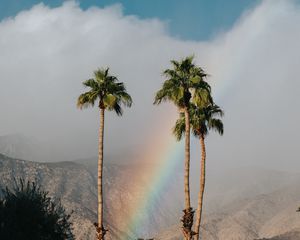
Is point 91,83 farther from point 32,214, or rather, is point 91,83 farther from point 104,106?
point 32,214

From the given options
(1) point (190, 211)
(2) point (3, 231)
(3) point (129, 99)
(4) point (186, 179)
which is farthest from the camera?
(2) point (3, 231)

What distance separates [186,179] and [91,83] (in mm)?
9764

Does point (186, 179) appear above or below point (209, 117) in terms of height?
below

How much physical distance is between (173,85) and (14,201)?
16.8 m

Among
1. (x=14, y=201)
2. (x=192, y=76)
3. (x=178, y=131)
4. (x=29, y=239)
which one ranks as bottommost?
(x=29, y=239)

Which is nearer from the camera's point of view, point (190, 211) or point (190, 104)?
point (190, 211)

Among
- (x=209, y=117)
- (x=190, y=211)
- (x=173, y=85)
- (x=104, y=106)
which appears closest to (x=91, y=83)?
(x=104, y=106)

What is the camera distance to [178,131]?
40.2 meters

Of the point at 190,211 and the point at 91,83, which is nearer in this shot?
the point at 190,211

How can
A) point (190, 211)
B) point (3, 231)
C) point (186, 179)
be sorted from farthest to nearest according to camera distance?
point (3, 231), point (186, 179), point (190, 211)

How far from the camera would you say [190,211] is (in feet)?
107

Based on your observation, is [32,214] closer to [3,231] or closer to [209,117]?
[3,231]

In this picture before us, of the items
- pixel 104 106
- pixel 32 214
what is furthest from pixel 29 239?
pixel 104 106

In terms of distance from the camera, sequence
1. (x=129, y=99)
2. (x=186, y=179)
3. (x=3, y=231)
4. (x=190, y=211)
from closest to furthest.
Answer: (x=190, y=211) → (x=186, y=179) → (x=129, y=99) → (x=3, y=231)
